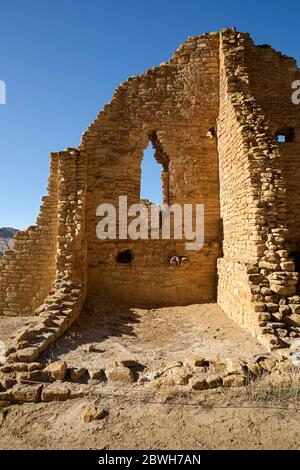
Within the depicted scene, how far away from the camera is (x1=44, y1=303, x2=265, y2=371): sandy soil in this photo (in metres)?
4.86

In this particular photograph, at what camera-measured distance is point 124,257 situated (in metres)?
8.88

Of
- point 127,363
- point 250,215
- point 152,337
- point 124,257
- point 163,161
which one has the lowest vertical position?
point 152,337

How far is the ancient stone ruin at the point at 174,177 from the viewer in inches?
298

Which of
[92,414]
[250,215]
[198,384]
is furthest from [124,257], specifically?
[92,414]

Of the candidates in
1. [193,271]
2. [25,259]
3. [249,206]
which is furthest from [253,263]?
[25,259]

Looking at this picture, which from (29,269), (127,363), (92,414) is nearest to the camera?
(92,414)

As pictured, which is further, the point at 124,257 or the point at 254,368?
the point at 124,257

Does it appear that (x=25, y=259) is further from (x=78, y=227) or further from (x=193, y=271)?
(x=193, y=271)

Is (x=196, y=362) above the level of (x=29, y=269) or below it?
below

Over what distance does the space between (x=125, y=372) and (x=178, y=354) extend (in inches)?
50.6

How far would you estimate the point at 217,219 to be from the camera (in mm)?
8828

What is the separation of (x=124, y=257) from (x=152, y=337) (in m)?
3.24

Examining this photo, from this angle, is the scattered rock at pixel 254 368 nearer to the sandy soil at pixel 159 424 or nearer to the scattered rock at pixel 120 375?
the sandy soil at pixel 159 424

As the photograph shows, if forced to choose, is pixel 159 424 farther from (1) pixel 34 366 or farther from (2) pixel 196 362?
(1) pixel 34 366
